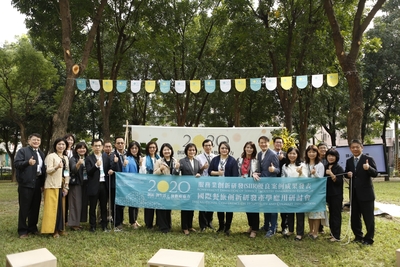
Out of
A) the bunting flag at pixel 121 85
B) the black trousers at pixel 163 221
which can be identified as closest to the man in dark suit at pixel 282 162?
the black trousers at pixel 163 221

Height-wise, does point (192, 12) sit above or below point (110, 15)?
above

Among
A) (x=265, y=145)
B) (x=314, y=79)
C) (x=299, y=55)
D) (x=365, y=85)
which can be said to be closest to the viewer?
(x=265, y=145)

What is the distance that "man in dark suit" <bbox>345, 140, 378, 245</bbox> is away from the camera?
4.98 m

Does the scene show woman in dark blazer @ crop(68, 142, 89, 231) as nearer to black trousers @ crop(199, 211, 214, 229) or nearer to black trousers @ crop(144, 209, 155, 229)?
black trousers @ crop(144, 209, 155, 229)

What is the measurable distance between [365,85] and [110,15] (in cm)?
1403

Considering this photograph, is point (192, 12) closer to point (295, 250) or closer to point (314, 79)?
point (314, 79)

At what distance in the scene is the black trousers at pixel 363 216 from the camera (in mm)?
4984

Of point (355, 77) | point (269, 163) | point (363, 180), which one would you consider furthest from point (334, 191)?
point (355, 77)

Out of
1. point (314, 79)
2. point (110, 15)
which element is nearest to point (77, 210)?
point (314, 79)

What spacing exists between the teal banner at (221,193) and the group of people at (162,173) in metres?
0.13

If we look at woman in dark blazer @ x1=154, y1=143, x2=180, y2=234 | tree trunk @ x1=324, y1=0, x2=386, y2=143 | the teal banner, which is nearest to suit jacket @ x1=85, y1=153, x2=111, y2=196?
the teal banner

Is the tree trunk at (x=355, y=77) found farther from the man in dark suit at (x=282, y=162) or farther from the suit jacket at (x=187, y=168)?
the suit jacket at (x=187, y=168)

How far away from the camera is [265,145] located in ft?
17.4

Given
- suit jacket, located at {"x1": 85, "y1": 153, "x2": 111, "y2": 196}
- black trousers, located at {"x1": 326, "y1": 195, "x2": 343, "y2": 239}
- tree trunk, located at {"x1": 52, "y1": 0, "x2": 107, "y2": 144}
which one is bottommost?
black trousers, located at {"x1": 326, "y1": 195, "x2": 343, "y2": 239}
